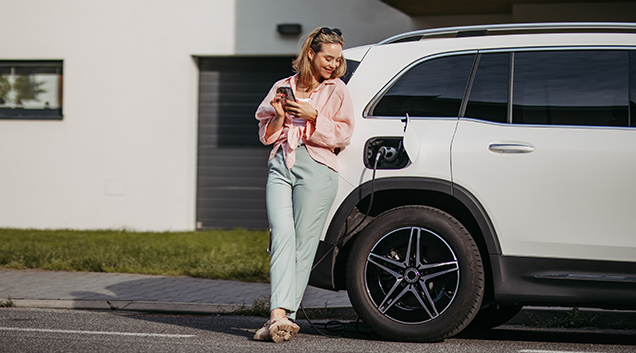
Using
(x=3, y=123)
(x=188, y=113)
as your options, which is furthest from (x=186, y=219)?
(x=3, y=123)

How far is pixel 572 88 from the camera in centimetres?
450

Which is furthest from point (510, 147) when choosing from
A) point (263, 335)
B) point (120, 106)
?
point (120, 106)

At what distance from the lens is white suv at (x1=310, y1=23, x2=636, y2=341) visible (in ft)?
14.1

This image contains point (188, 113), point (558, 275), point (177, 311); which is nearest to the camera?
point (558, 275)

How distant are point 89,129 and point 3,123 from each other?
5.13 feet

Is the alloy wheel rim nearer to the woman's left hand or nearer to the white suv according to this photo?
the white suv

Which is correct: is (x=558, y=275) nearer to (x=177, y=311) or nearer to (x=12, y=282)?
(x=177, y=311)

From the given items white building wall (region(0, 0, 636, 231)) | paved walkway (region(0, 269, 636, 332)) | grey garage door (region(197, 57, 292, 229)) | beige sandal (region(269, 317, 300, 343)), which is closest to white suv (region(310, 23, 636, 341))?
beige sandal (region(269, 317, 300, 343))

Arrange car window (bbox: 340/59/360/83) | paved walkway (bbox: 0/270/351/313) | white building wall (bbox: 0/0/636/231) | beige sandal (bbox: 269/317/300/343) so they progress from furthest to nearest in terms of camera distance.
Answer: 1. white building wall (bbox: 0/0/636/231)
2. paved walkway (bbox: 0/270/351/313)
3. car window (bbox: 340/59/360/83)
4. beige sandal (bbox: 269/317/300/343)

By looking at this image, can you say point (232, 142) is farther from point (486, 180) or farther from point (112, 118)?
point (486, 180)

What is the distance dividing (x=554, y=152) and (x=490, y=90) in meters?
0.55

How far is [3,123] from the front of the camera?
13211 mm

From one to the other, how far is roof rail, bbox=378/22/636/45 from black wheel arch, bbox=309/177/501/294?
0.98 meters

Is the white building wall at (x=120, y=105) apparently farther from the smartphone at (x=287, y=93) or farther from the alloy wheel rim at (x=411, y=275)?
the alloy wheel rim at (x=411, y=275)
